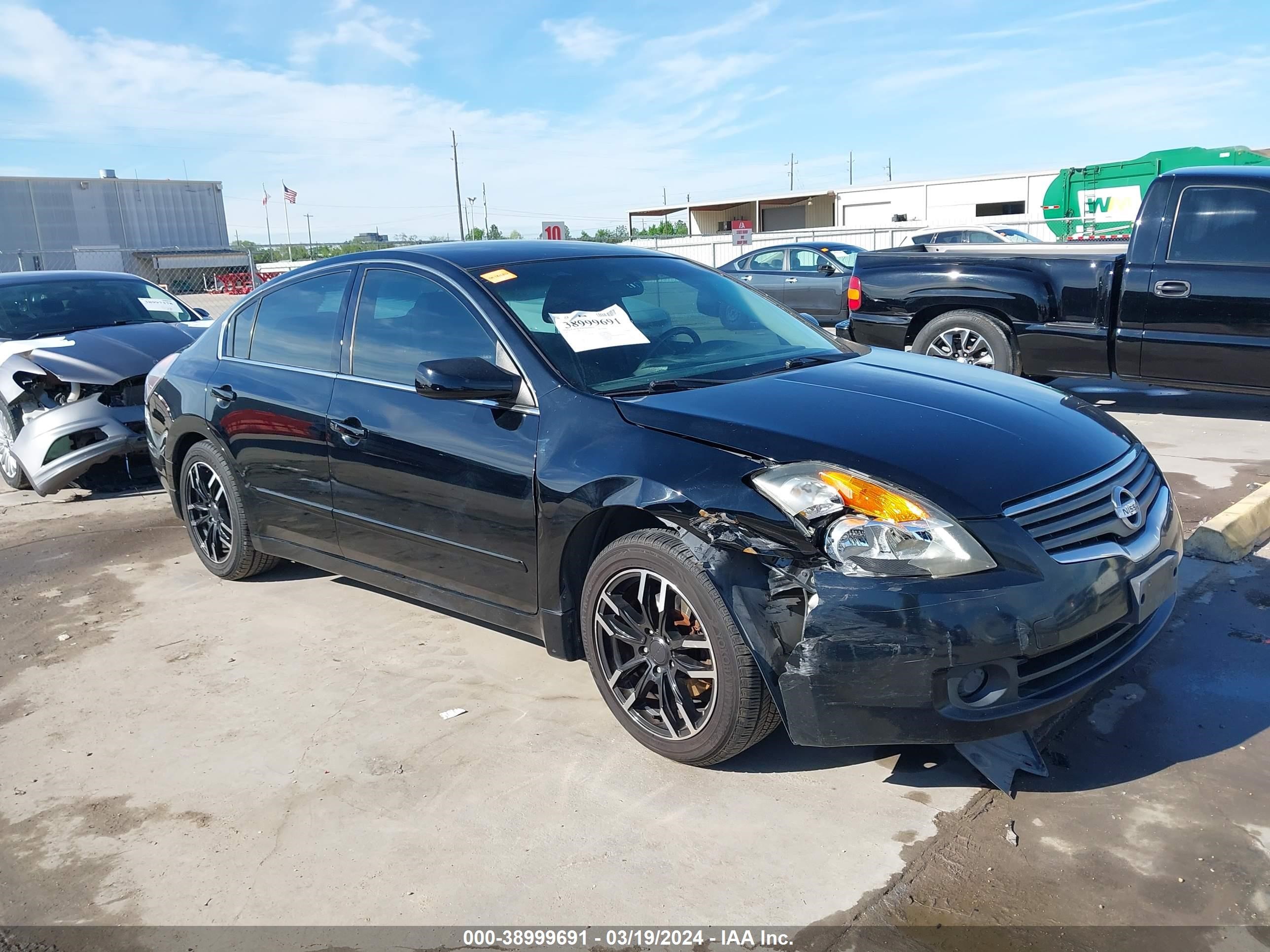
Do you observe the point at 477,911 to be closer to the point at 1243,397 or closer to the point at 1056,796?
the point at 1056,796

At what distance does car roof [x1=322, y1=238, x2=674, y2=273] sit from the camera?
4.08m

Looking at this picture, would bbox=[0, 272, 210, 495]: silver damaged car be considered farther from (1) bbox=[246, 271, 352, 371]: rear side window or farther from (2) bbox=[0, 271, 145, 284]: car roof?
(1) bbox=[246, 271, 352, 371]: rear side window

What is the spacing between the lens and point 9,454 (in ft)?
24.0

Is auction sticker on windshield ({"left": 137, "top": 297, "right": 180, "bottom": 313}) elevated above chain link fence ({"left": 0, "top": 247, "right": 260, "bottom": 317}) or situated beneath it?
situated beneath

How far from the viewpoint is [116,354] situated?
7215mm

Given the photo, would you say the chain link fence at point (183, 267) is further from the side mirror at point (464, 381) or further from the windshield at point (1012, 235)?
the side mirror at point (464, 381)

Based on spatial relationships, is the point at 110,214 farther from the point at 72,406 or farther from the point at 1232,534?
the point at 1232,534

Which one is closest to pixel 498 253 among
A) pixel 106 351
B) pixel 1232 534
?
pixel 1232 534

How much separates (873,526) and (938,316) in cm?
637

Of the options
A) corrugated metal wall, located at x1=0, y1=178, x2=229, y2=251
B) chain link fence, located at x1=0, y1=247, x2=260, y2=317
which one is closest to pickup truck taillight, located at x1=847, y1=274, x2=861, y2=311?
chain link fence, located at x1=0, y1=247, x2=260, y2=317

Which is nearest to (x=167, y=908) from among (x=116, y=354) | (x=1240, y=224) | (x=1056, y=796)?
(x=1056, y=796)

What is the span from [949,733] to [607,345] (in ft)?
6.01

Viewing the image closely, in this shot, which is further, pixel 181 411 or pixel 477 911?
pixel 181 411

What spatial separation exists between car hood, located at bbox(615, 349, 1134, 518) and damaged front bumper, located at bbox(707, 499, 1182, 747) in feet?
0.64
